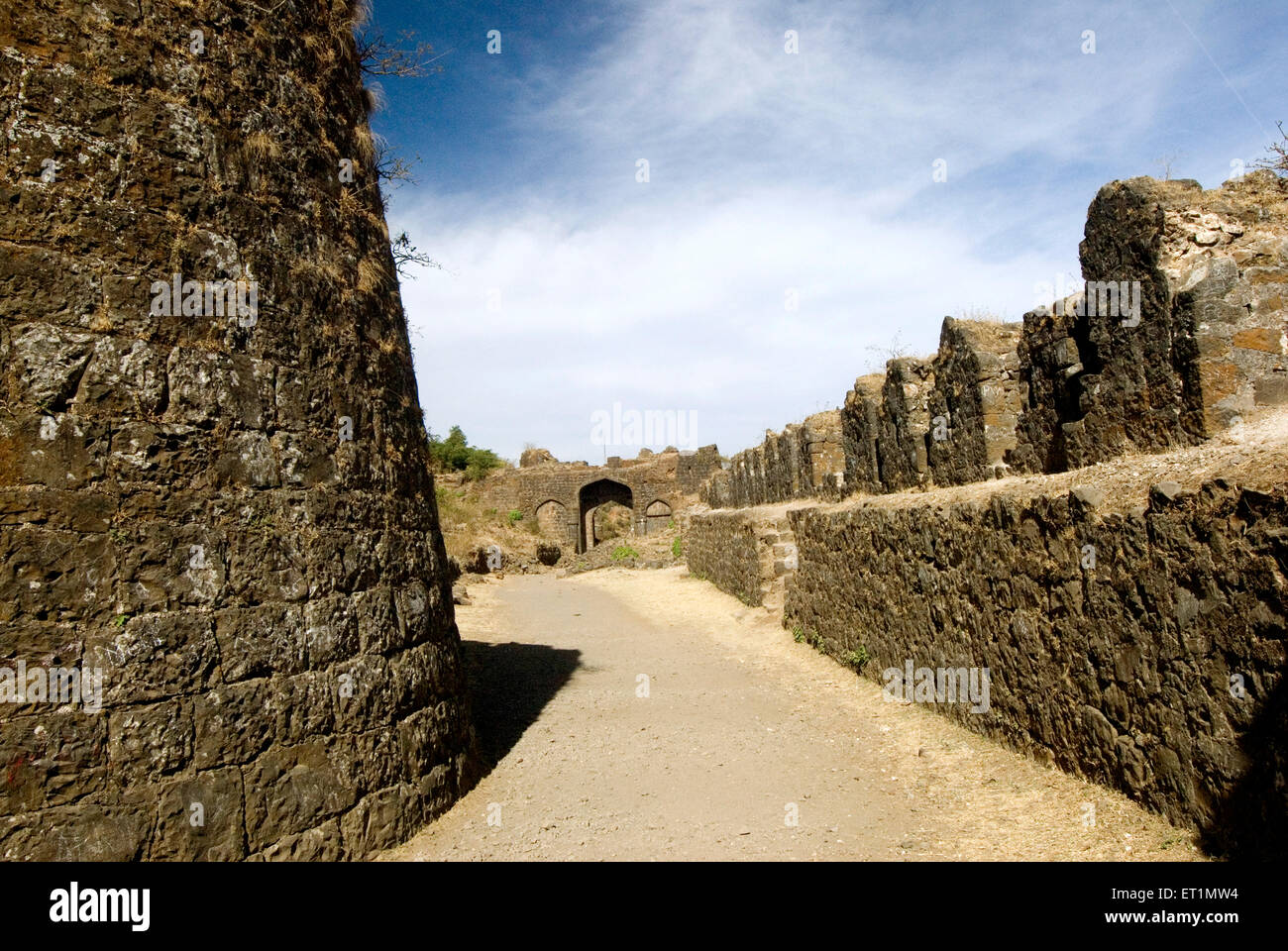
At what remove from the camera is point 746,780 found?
16.6 ft

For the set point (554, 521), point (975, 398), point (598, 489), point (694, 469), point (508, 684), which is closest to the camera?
point (975, 398)

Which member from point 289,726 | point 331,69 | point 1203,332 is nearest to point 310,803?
point 289,726

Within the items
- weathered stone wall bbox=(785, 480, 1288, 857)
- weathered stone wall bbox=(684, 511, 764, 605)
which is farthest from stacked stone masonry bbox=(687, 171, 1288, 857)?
weathered stone wall bbox=(684, 511, 764, 605)

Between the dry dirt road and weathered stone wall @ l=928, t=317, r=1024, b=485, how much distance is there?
200 cm

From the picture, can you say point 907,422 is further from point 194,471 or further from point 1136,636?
point 194,471

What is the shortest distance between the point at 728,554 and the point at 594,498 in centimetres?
2004

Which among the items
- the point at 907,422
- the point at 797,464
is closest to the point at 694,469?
the point at 797,464

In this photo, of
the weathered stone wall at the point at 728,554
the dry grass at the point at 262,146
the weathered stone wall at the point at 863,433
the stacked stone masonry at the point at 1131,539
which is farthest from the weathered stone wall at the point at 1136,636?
the weathered stone wall at the point at 728,554

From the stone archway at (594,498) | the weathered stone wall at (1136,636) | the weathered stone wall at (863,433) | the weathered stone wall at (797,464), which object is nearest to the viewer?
the weathered stone wall at (1136,636)

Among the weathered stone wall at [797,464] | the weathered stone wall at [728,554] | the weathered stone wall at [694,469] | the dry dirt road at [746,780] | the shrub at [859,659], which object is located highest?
the weathered stone wall at [694,469]

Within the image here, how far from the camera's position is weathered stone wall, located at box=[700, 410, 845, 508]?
11289 millimetres

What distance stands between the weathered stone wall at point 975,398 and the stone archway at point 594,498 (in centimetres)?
2639

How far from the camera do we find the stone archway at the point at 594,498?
33156 mm

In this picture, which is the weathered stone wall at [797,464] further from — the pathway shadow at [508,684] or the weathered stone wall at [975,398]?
the pathway shadow at [508,684]
